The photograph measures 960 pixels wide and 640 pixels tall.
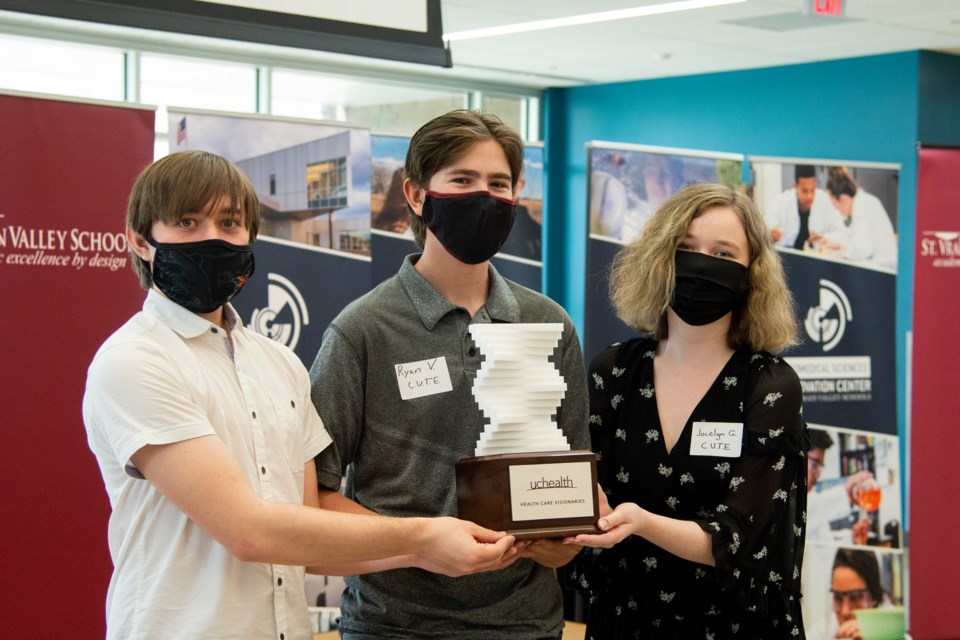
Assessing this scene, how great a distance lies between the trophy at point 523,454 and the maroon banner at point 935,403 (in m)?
4.59

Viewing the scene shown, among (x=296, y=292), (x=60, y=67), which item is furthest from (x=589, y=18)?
(x=60, y=67)

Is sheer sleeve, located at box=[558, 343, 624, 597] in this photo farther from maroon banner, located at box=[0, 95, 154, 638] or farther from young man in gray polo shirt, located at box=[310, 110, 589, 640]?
maroon banner, located at box=[0, 95, 154, 638]

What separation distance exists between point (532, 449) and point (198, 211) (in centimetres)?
74

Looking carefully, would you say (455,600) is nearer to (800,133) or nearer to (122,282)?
(122,282)

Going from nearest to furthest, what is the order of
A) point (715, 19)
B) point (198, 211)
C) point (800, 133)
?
point (198, 211) → point (715, 19) → point (800, 133)

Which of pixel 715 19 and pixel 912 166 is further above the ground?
pixel 715 19

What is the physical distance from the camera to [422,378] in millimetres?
2020

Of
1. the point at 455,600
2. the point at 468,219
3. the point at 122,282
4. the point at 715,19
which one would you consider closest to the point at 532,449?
the point at 455,600

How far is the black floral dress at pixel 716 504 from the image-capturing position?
2244 mm

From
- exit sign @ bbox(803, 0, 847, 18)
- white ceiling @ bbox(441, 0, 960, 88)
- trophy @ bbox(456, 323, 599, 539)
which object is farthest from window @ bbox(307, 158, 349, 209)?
trophy @ bbox(456, 323, 599, 539)

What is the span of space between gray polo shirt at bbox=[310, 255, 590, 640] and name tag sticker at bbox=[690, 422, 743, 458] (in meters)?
0.49

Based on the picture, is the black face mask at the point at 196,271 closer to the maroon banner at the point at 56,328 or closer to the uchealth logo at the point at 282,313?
the maroon banner at the point at 56,328

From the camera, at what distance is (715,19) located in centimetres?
742

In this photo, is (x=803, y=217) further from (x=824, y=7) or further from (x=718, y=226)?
(x=718, y=226)
